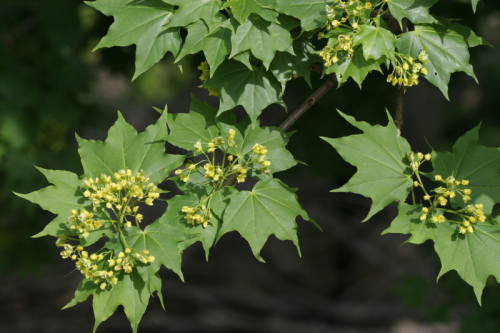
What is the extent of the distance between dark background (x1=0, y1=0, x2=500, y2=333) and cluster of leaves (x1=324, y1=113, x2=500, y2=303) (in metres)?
1.92

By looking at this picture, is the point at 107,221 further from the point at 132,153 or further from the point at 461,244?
the point at 461,244

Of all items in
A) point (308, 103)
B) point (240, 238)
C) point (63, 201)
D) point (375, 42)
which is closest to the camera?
point (375, 42)

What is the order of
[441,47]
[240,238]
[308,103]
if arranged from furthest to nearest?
1. [240,238]
2. [308,103]
3. [441,47]

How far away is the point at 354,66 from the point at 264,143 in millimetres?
531

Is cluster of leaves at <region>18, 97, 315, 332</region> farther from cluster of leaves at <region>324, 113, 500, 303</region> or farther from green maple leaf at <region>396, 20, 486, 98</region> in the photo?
green maple leaf at <region>396, 20, 486, 98</region>

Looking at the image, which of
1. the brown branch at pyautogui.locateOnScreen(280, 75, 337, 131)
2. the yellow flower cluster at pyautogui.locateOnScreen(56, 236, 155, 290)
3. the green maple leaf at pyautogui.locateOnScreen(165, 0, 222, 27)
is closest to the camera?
the yellow flower cluster at pyautogui.locateOnScreen(56, 236, 155, 290)

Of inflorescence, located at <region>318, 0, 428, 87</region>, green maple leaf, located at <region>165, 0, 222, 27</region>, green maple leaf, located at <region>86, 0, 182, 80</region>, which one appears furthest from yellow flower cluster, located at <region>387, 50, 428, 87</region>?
green maple leaf, located at <region>86, 0, 182, 80</region>

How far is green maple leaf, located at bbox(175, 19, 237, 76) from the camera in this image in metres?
1.79

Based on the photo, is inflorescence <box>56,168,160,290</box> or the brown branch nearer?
inflorescence <box>56,168,160,290</box>

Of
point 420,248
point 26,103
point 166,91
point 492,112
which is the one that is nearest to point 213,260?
point 420,248

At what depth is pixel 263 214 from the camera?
1842 mm

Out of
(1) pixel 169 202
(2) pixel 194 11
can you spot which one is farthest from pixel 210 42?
(1) pixel 169 202

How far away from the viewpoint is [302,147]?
503cm

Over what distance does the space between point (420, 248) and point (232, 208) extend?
645 cm
